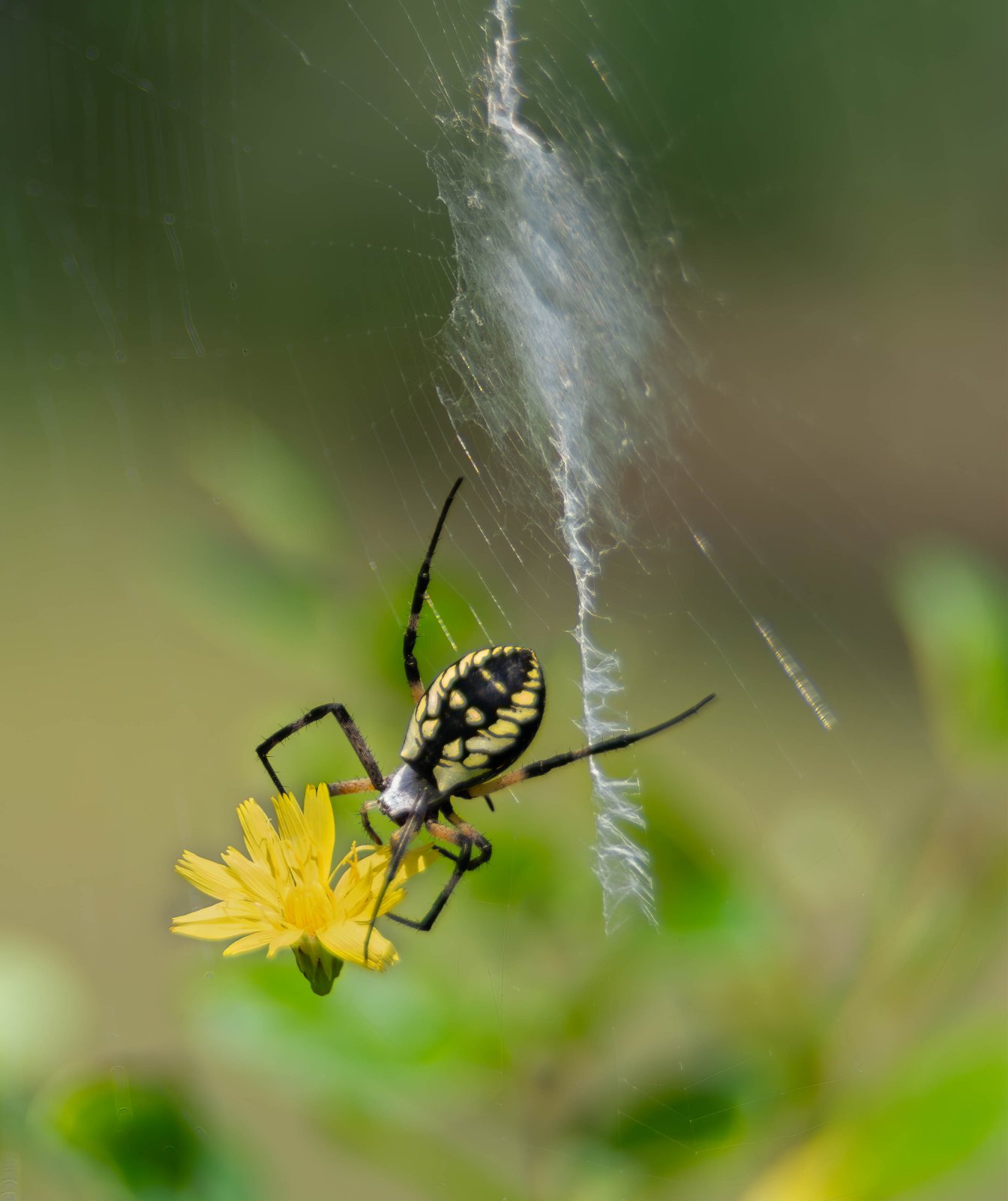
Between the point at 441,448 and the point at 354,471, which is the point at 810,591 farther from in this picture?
the point at 354,471

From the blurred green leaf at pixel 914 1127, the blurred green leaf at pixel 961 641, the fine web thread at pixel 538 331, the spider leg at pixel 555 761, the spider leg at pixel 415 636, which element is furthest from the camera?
the fine web thread at pixel 538 331

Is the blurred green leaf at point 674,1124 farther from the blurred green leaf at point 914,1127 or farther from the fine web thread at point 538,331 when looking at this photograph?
the fine web thread at point 538,331

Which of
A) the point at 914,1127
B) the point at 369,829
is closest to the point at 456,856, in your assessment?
the point at 369,829

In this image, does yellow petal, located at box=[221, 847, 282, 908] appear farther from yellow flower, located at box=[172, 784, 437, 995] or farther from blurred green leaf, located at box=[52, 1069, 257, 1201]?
blurred green leaf, located at box=[52, 1069, 257, 1201]

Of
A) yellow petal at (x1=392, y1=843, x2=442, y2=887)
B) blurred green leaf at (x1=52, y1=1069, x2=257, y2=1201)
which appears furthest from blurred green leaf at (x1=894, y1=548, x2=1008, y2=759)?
blurred green leaf at (x1=52, y1=1069, x2=257, y2=1201)

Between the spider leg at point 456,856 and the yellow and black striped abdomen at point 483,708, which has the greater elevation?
the yellow and black striped abdomen at point 483,708

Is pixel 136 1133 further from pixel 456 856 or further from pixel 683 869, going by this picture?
pixel 683 869

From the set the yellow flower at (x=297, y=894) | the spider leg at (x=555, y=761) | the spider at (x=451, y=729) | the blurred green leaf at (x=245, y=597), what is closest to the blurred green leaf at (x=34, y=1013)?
the yellow flower at (x=297, y=894)
